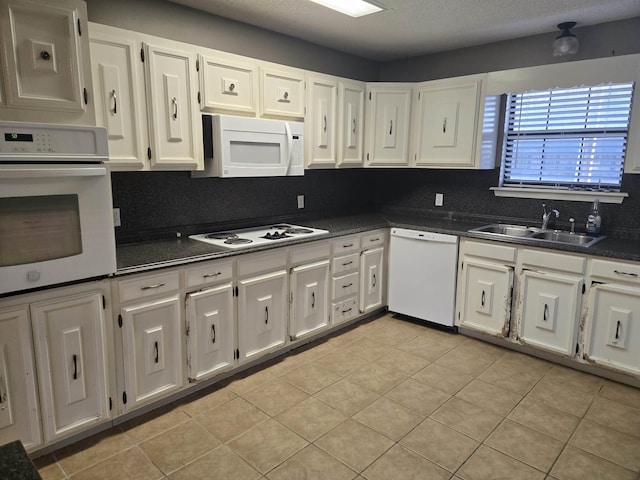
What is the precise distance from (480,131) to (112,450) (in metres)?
3.36

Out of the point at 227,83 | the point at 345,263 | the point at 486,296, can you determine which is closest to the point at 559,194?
the point at 486,296

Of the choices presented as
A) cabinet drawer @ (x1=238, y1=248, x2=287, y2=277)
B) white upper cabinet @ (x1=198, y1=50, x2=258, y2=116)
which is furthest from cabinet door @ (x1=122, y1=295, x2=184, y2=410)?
white upper cabinet @ (x1=198, y1=50, x2=258, y2=116)

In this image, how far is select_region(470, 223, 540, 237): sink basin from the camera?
11.7 ft

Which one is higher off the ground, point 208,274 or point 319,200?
point 319,200

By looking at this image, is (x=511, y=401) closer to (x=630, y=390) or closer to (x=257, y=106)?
(x=630, y=390)

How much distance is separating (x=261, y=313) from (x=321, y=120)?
5.36 ft

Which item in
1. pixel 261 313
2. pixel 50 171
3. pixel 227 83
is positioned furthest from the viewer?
pixel 261 313

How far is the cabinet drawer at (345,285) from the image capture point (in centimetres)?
349

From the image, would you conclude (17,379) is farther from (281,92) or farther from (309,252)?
(281,92)

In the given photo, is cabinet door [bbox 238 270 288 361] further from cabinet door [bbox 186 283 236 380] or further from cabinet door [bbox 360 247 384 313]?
cabinet door [bbox 360 247 384 313]

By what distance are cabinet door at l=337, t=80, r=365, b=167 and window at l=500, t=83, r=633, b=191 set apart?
1260 mm

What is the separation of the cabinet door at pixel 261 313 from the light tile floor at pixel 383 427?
0.61 ft

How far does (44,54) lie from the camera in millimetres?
1857

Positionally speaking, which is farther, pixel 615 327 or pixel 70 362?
pixel 615 327
